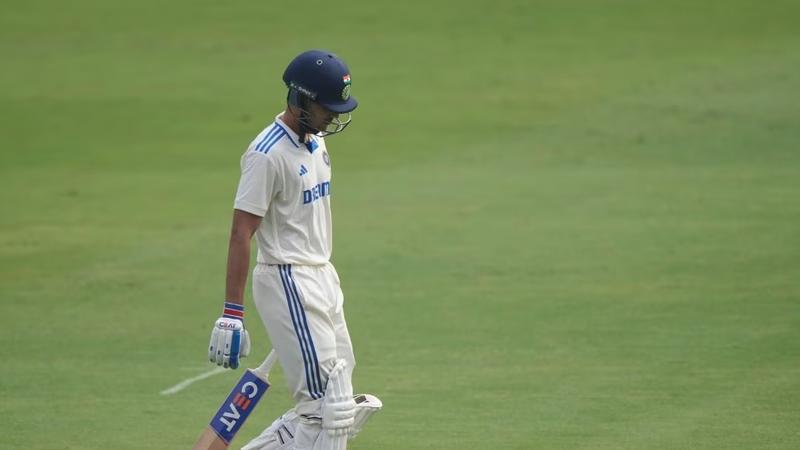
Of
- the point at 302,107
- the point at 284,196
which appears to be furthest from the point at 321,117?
the point at 284,196

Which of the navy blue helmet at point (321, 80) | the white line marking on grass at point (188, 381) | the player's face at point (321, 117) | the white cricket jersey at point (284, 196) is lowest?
the white line marking on grass at point (188, 381)

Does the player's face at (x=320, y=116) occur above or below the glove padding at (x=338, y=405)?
above

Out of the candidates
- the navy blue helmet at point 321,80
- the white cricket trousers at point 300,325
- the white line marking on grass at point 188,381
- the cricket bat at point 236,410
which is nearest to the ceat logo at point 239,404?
the cricket bat at point 236,410

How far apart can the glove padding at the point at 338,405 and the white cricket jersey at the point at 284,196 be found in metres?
0.63

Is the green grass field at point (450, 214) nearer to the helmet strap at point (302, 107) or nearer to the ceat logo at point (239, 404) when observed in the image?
the ceat logo at point (239, 404)

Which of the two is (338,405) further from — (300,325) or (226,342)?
(226,342)

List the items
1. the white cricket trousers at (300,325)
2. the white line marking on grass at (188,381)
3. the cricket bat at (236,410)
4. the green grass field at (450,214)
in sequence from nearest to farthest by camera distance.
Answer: the white cricket trousers at (300,325) < the cricket bat at (236,410) < the green grass field at (450,214) < the white line marking on grass at (188,381)

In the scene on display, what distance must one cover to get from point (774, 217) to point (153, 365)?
795 cm

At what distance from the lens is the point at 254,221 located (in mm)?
6832

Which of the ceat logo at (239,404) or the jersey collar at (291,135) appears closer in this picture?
the jersey collar at (291,135)

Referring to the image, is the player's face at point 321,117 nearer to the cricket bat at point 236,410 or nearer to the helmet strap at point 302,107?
the helmet strap at point 302,107

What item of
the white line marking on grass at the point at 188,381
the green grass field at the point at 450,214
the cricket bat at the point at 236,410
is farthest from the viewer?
the white line marking on grass at the point at 188,381

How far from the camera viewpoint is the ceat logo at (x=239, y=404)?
7.21 metres

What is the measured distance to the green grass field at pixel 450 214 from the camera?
9203 millimetres
